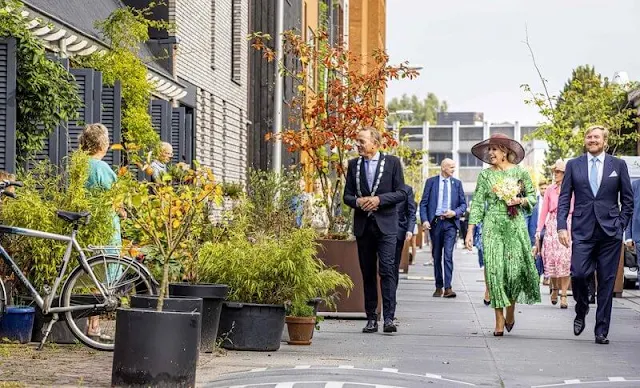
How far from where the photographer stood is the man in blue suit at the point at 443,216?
20359 millimetres

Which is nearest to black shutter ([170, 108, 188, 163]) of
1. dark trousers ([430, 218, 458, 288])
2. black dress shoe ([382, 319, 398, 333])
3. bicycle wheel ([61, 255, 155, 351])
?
dark trousers ([430, 218, 458, 288])

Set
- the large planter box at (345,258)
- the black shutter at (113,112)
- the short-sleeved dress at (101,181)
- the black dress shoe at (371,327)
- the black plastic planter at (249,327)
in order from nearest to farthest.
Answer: the black plastic planter at (249,327) → the short-sleeved dress at (101,181) → the black dress shoe at (371,327) → the large planter box at (345,258) → the black shutter at (113,112)

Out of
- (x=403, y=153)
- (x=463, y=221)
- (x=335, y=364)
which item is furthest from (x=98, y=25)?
(x=463, y=221)

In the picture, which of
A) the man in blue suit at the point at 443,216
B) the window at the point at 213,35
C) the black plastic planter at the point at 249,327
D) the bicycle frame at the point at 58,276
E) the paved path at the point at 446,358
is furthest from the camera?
the window at the point at 213,35

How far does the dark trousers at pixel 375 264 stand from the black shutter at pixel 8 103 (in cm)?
340

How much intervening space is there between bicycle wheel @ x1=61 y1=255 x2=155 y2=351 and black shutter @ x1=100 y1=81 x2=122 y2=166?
21.5ft

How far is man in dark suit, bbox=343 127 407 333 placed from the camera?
13719 mm

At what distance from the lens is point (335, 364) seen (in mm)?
10883

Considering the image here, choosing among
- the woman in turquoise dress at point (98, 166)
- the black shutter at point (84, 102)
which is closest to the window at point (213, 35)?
the black shutter at point (84, 102)

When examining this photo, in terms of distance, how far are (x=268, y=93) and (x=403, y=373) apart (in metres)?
26.2

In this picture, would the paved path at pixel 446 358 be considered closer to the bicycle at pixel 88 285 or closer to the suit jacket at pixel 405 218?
the bicycle at pixel 88 285

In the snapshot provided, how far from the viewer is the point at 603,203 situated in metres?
13.4

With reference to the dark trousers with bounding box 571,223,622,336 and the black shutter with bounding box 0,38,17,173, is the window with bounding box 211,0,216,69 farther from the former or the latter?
the dark trousers with bounding box 571,223,622,336

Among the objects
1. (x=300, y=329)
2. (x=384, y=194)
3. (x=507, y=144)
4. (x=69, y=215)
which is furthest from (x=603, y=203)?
(x=69, y=215)
